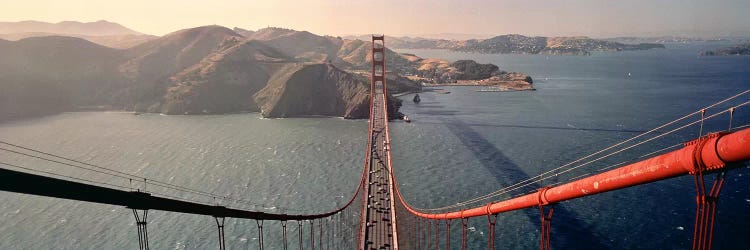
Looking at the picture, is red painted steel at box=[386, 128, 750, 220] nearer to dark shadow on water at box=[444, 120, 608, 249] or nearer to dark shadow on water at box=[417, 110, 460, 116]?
dark shadow on water at box=[444, 120, 608, 249]

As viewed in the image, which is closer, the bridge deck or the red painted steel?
the red painted steel

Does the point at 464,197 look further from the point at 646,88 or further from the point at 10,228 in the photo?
the point at 646,88

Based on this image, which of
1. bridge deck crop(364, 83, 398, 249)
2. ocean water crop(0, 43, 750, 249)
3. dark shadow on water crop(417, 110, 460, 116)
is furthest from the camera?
dark shadow on water crop(417, 110, 460, 116)

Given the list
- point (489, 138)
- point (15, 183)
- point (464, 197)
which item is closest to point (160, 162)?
point (464, 197)

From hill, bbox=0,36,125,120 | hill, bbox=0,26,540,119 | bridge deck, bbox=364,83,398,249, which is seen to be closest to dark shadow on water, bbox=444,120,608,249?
bridge deck, bbox=364,83,398,249

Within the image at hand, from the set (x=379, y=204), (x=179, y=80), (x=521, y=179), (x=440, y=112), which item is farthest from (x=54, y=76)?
(x=521, y=179)

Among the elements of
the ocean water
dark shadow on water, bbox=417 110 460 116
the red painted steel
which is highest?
the red painted steel

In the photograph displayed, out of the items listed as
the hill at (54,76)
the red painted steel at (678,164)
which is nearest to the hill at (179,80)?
the hill at (54,76)

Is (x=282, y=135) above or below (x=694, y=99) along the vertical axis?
below
